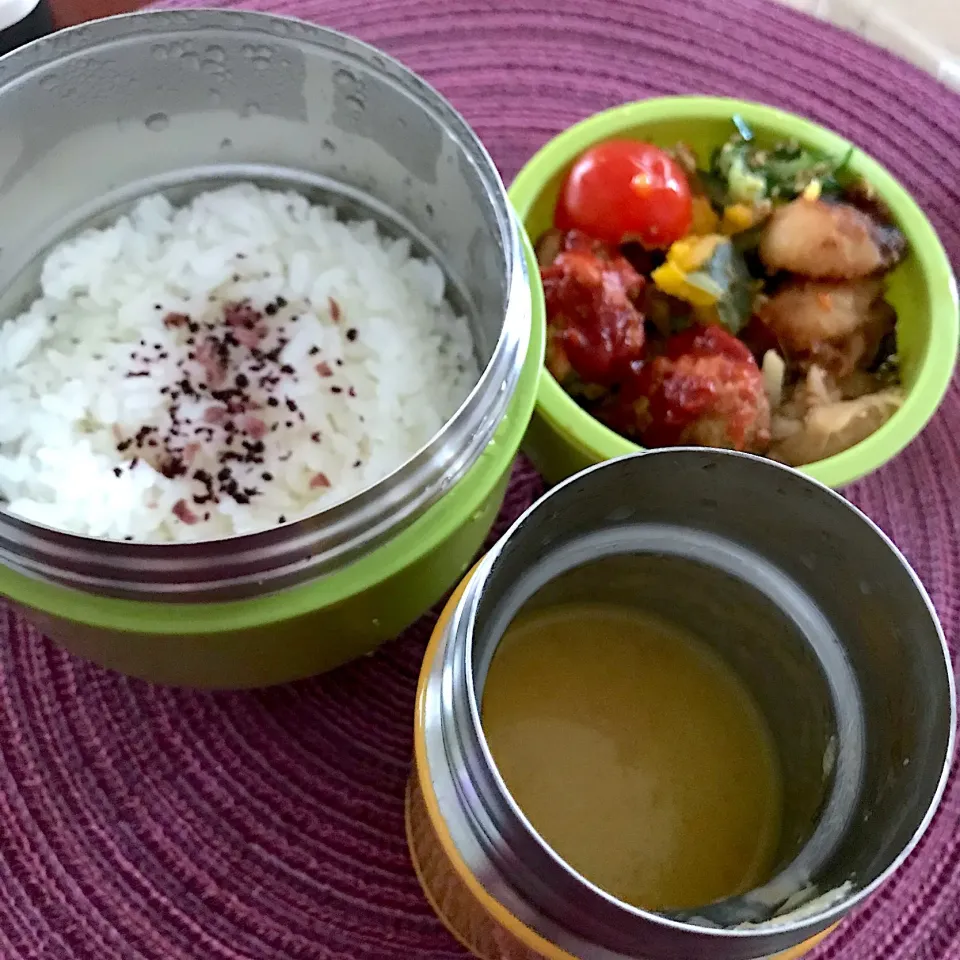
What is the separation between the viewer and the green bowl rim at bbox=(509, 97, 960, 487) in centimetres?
85

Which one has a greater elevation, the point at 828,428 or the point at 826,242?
the point at 826,242

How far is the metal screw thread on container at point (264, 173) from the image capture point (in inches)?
25.4

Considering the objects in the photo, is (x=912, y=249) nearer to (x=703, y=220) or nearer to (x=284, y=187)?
(x=703, y=220)

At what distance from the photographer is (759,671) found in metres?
0.85

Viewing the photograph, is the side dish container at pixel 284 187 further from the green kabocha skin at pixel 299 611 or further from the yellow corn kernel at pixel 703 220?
the yellow corn kernel at pixel 703 220

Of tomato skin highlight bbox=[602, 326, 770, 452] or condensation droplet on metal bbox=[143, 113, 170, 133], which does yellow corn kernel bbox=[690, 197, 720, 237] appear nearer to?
tomato skin highlight bbox=[602, 326, 770, 452]

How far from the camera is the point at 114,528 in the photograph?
31.7 inches

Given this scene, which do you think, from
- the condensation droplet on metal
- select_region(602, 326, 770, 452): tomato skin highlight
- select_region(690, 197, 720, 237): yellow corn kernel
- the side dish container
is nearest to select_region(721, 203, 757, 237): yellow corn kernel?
select_region(690, 197, 720, 237): yellow corn kernel

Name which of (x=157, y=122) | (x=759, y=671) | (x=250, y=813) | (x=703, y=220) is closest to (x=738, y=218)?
(x=703, y=220)

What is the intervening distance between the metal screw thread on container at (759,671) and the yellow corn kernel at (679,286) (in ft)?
0.77

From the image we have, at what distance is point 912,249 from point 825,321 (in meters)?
0.12

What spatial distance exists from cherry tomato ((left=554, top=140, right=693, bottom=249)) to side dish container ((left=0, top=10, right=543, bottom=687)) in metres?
0.12

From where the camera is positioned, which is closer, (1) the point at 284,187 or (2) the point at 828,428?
(2) the point at 828,428

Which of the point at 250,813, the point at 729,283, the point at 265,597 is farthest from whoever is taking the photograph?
the point at 729,283
